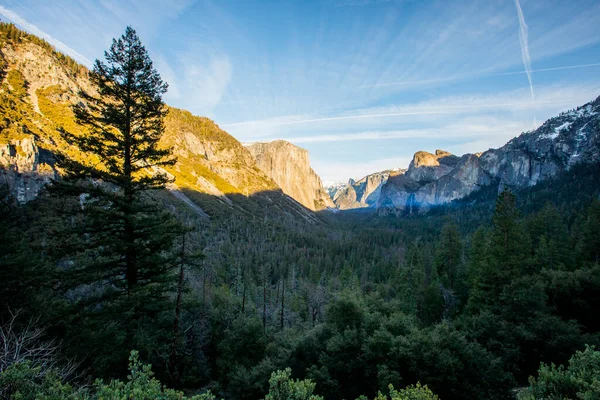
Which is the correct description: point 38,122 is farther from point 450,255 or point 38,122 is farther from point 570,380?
point 450,255

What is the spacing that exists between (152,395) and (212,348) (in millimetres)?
18664

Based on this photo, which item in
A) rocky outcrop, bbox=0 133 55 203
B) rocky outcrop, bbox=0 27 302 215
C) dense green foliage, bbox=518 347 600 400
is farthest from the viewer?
rocky outcrop, bbox=0 27 302 215

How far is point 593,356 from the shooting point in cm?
637

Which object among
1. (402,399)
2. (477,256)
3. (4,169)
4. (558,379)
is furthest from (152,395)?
(4,169)

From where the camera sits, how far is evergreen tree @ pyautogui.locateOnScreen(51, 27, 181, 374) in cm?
939

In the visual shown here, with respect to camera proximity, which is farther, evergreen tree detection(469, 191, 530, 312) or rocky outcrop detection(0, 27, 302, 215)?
rocky outcrop detection(0, 27, 302, 215)

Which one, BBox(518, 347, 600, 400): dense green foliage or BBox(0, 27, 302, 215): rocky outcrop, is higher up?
BBox(0, 27, 302, 215): rocky outcrop

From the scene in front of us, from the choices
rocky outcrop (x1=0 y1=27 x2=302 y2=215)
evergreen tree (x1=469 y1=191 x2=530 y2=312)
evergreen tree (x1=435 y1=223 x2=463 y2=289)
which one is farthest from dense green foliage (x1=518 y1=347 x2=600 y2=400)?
evergreen tree (x1=435 y1=223 x2=463 y2=289)

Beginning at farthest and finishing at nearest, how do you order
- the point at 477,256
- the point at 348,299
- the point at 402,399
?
1. the point at 477,256
2. the point at 348,299
3. the point at 402,399

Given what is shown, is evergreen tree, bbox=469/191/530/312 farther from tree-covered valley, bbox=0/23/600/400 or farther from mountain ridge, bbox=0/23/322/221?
mountain ridge, bbox=0/23/322/221

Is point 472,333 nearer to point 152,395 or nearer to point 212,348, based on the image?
point 152,395

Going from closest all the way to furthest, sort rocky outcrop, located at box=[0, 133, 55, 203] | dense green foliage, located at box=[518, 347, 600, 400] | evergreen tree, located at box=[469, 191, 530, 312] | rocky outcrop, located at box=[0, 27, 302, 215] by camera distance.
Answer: dense green foliage, located at box=[518, 347, 600, 400], evergreen tree, located at box=[469, 191, 530, 312], rocky outcrop, located at box=[0, 133, 55, 203], rocky outcrop, located at box=[0, 27, 302, 215]

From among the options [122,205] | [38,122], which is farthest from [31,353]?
[38,122]

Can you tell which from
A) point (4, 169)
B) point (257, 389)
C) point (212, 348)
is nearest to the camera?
point (257, 389)
